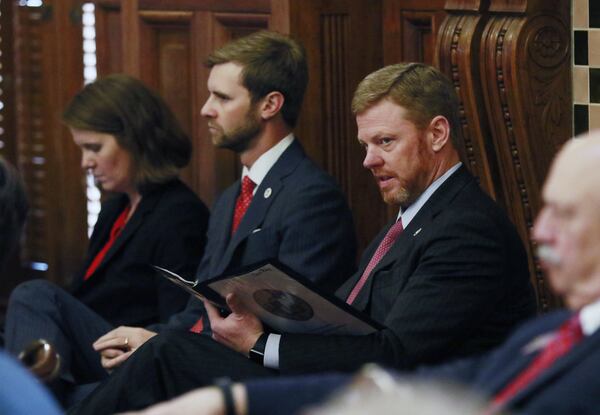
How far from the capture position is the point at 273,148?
4.12 meters

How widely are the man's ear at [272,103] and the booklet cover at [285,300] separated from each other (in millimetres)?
872

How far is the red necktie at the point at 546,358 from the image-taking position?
2178 mm

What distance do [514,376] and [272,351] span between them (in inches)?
44.2

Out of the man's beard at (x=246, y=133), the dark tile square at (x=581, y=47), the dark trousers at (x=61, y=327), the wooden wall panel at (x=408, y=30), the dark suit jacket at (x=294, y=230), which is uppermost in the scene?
the wooden wall panel at (x=408, y=30)

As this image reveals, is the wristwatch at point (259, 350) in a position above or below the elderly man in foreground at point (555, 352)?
below

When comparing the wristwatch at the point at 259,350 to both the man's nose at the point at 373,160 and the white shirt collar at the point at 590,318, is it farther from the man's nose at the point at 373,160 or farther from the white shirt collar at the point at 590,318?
the white shirt collar at the point at 590,318

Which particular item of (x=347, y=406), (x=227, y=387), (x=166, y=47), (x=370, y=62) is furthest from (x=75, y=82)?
(x=347, y=406)

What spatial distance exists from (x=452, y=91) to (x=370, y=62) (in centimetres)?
112

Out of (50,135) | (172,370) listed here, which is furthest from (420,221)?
(50,135)

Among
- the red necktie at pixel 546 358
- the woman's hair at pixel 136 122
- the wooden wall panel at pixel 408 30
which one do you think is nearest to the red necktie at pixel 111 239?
the woman's hair at pixel 136 122

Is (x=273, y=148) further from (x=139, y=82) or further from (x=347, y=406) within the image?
(x=347, y=406)

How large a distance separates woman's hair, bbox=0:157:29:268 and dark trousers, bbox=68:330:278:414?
49cm

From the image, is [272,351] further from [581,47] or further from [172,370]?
[581,47]

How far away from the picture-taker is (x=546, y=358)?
220 cm
